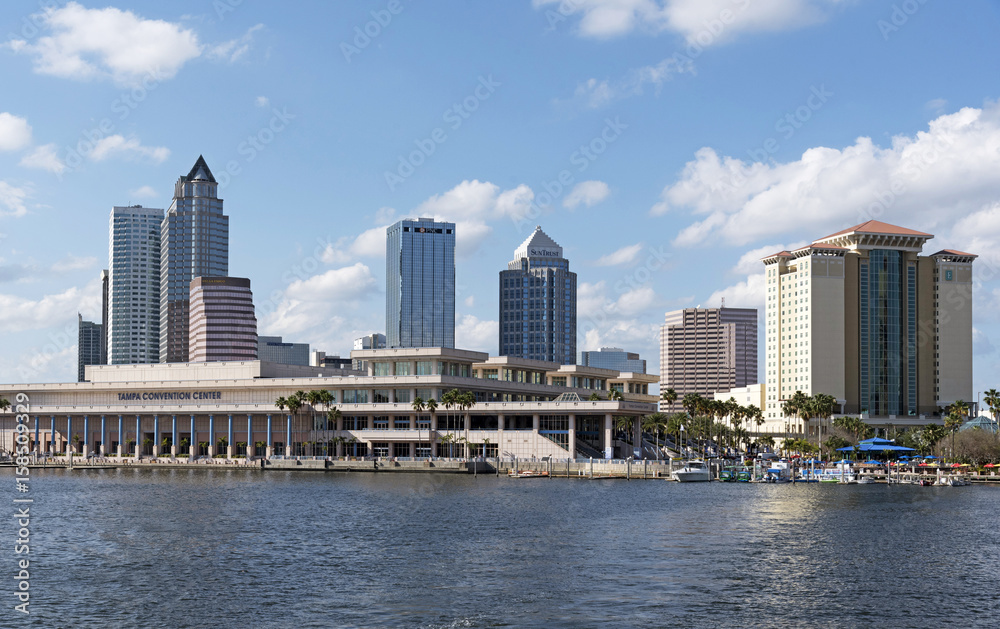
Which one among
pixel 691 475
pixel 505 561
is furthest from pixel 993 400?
pixel 505 561

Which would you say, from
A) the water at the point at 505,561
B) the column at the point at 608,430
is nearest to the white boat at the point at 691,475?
the column at the point at 608,430

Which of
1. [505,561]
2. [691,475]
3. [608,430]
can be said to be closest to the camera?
[505,561]

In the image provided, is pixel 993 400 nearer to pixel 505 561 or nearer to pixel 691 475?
pixel 691 475

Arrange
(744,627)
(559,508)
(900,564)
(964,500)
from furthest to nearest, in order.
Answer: (964,500) < (559,508) < (900,564) < (744,627)

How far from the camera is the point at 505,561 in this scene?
72.7 m

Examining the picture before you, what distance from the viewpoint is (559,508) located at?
110 metres

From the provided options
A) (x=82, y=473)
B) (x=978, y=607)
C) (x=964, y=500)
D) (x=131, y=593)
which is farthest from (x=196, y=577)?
(x=82, y=473)

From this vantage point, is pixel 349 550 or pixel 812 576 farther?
pixel 349 550

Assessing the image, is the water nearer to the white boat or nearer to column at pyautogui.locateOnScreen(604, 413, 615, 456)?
the white boat

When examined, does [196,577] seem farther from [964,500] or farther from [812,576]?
[964,500]

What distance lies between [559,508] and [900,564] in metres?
42.5

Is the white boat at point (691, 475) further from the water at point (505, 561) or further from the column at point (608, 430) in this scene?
the water at point (505, 561)

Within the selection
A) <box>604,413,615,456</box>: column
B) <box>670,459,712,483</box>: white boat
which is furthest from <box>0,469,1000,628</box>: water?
<box>604,413,615,456</box>: column

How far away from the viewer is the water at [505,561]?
5584 cm
